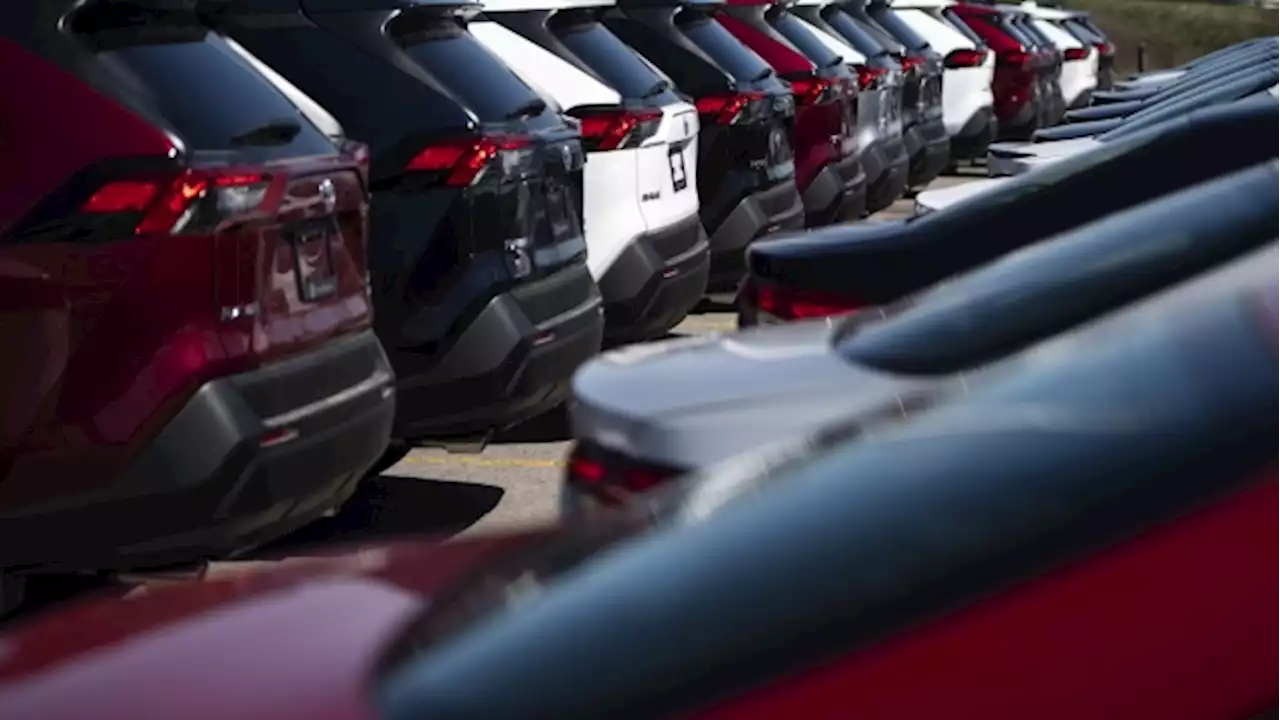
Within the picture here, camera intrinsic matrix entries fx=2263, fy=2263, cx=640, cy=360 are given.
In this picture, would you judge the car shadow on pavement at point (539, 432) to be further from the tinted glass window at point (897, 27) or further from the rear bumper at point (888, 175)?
the tinted glass window at point (897, 27)

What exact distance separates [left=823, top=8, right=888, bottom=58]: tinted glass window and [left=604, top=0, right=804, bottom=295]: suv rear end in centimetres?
462

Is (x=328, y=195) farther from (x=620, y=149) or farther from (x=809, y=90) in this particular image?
(x=809, y=90)

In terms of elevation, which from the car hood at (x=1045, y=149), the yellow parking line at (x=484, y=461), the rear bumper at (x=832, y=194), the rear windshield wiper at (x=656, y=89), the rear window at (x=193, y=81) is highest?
the rear window at (x=193, y=81)

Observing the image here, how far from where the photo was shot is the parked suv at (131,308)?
5.41 meters

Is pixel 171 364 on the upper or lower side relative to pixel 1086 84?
upper

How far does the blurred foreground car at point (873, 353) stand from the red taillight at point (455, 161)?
10.4 ft

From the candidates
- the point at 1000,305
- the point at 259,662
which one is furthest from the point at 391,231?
the point at 259,662

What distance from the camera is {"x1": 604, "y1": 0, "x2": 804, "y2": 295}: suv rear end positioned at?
11227mm

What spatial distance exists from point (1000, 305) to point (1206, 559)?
177 centimetres

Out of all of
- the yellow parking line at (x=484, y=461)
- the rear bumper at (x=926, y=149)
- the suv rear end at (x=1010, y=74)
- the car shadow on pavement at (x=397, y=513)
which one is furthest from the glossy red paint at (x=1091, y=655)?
the suv rear end at (x=1010, y=74)

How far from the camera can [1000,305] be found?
3.89m

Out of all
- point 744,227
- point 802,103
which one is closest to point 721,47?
point 744,227

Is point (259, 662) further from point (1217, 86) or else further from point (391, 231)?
point (1217, 86)

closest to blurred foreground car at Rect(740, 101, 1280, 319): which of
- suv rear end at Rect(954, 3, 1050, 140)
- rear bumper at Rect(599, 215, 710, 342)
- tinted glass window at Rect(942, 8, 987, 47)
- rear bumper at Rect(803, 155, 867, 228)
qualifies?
rear bumper at Rect(599, 215, 710, 342)
